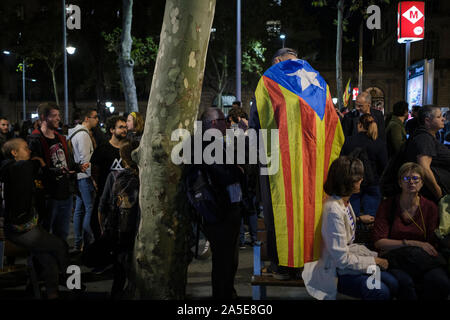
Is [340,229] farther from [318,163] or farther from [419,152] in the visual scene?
[419,152]

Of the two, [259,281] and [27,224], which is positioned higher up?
[27,224]

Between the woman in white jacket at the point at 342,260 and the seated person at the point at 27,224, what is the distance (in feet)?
7.79

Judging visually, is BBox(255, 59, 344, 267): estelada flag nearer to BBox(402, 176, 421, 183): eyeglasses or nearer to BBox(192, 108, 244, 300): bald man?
BBox(192, 108, 244, 300): bald man

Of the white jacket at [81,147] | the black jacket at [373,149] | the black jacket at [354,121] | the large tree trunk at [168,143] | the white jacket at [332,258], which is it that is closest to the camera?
the white jacket at [332,258]

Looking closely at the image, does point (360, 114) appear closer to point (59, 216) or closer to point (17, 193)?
point (59, 216)

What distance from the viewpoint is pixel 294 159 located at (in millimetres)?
3674

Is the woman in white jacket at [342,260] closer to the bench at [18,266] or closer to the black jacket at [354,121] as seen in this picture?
the bench at [18,266]

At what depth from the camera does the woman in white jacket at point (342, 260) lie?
357cm

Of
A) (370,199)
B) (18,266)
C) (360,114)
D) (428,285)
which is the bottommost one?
(18,266)

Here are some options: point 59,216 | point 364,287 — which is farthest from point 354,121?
point 59,216

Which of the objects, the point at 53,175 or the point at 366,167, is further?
the point at 366,167

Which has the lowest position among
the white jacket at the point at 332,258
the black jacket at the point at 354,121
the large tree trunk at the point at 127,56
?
the white jacket at the point at 332,258

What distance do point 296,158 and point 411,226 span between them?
129 cm

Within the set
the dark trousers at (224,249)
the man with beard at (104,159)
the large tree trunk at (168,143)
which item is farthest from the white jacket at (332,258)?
the man with beard at (104,159)
